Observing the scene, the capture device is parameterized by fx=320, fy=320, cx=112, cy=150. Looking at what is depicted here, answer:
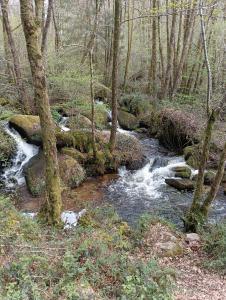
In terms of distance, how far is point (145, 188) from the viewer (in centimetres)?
1141

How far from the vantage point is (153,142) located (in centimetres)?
1550

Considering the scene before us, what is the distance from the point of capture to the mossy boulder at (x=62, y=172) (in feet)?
34.1

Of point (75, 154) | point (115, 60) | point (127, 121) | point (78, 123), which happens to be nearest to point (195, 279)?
point (75, 154)

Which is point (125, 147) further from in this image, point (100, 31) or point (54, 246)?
point (100, 31)

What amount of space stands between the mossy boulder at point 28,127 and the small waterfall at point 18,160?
20 cm

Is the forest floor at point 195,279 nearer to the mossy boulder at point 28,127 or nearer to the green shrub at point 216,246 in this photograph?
the green shrub at point 216,246

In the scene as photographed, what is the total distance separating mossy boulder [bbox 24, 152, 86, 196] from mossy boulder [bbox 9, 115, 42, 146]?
0.90 m

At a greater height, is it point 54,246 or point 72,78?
point 72,78

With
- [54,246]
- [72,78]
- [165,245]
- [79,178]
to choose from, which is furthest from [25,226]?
[72,78]

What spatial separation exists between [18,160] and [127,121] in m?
7.19

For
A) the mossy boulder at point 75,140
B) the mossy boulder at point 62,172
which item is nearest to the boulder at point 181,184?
the mossy boulder at point 62,172

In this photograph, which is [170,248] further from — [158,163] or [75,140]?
[75,140]

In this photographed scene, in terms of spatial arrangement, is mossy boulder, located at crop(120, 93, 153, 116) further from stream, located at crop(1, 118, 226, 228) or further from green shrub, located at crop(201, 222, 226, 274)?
green shrub, located at crop(201, 222, 226, 274)

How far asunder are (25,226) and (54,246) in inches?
40.6
